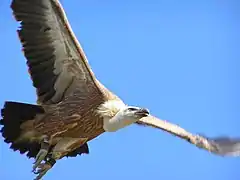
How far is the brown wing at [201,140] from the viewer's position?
14609 mm

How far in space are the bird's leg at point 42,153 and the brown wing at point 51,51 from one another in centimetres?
68

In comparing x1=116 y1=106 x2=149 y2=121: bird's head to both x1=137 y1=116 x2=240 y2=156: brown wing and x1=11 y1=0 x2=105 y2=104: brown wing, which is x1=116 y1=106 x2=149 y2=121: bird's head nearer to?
x1=11 y1=0 x2=105 y2=104: brown wing

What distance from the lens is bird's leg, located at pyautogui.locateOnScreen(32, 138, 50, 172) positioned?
13.7 metres

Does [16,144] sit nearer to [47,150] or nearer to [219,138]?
[47,150]

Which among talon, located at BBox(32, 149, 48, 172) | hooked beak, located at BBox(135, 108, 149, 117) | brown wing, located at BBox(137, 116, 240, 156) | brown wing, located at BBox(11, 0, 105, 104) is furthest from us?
brown wing, located at BBox(137, 116, 240, 156)

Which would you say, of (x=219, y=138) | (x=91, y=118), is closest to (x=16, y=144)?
(x=91, y=118)

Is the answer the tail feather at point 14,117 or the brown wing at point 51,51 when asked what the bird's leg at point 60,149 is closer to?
the tail feather at point 14,117

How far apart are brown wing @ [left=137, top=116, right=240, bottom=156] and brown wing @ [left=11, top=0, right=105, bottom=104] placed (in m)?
1.61

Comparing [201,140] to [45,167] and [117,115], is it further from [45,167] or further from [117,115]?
[45,167]

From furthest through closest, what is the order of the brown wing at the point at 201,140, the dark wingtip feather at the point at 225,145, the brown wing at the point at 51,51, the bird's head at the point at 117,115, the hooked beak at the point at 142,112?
1. the dark wingtip feather at the point at 225,145
2. the brown wing at the point at 201,140
3. the bird's head at the point at 117,115
4. the hooked beak at the point at 142,112
5. the brown wing at the point at 51,51

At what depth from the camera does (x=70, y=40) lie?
1309 centimetres

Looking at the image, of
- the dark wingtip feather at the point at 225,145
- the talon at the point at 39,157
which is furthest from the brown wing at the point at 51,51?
the dark wingtip feather at the point at 225,145

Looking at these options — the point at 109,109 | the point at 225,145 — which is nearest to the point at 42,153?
the point at 109,109

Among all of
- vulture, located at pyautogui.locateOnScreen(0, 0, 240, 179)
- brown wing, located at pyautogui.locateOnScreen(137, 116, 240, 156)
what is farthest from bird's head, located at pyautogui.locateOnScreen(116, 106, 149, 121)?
brown wing, located at pyautogui.locateOnScreen(137, 116, 240, 156)
